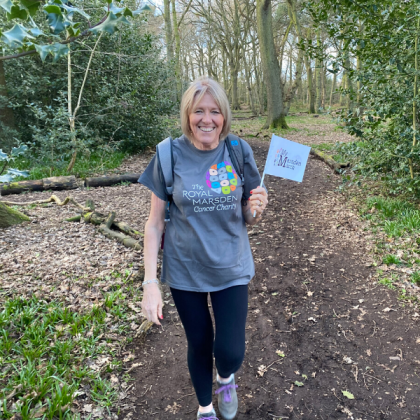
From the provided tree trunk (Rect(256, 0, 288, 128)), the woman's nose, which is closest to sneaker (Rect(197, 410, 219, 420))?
the woman's nose

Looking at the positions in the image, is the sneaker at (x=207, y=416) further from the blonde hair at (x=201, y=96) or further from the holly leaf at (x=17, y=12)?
the holly leaf at (x=17, y=12)

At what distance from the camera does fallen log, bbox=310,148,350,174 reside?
8.26 m

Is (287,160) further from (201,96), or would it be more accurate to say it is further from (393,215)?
(393,215)

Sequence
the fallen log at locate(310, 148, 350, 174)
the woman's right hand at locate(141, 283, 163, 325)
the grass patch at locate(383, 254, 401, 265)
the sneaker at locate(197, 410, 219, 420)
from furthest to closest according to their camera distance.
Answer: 1. the fallen log at locate(310, 148, 350, 174)
2. the grass patch at locate(383, 254, 401, 265)
3. the sneaker at locate(197, 410, 219, 420)
4. the woman's right hand at locate(141, 283, 163, 325)

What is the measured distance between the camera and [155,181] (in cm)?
201

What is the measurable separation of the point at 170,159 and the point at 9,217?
452 cm

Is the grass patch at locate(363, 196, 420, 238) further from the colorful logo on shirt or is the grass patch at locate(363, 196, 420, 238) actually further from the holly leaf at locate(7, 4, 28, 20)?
the holly leaf at locate(7, 4, 28, 20)

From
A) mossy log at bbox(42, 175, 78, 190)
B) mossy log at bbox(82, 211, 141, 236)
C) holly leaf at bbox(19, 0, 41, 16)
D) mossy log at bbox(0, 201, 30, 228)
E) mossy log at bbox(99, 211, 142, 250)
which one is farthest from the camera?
mossy log at bbox(42, 175, 78, 190)

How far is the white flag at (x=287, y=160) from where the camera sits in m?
2.33

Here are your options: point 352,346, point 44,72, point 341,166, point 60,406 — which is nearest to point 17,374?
point 60,406

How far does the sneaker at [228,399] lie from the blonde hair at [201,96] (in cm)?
169

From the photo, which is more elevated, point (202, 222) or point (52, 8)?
point (52, 8)

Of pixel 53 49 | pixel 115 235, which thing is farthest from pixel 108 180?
pixel 53 49

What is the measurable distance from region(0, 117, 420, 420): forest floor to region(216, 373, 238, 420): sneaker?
0.50ft
